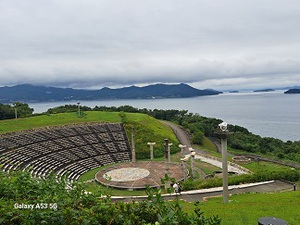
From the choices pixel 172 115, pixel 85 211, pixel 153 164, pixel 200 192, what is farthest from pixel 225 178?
pixel 172 115

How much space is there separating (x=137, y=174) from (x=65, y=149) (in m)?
13.3

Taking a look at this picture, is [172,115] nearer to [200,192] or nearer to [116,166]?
[116,166]

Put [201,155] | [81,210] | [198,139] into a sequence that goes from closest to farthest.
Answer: [81,210], [201,155], [198,139]

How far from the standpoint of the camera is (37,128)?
46.7 m

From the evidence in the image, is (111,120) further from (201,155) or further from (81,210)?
(81,210)

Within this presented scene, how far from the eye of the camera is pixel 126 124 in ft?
172

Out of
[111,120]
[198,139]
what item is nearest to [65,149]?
[111,120]

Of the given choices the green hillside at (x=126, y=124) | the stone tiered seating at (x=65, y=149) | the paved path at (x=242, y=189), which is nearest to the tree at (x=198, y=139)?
the green hillside at (x=126, y=124)

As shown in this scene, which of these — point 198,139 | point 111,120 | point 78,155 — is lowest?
point 198,139

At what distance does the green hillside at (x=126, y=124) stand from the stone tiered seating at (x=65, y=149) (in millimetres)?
2542

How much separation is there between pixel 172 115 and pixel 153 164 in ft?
162

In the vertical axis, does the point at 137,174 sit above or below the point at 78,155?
below

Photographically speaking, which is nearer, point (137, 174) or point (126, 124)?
point (137, 174)

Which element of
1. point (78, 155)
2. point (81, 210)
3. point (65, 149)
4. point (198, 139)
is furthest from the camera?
point (198, 139)
